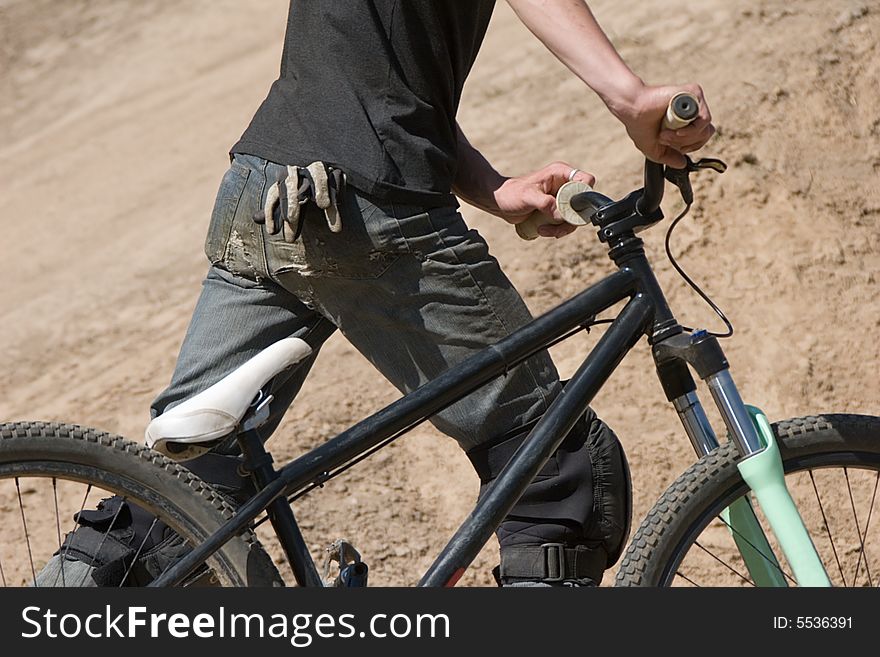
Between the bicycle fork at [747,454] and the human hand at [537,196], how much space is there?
1.42 ft

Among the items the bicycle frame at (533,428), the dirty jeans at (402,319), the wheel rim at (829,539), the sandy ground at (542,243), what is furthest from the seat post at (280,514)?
the sandy ground at (542,243)

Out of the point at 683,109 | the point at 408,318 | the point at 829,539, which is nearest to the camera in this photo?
the point at 683,109

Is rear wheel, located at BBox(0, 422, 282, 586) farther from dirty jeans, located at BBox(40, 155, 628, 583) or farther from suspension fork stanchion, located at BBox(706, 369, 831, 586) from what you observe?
suspension fork stanchion, located at BBox(706, 369, 831, 586)

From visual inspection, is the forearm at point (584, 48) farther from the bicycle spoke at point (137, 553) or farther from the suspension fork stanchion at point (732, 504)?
the bicycle spoke at point (137, 553)

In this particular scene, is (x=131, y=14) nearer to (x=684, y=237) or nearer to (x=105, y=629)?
(x=684, y=237)

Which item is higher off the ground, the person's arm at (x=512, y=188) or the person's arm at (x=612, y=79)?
the person's arm at (x=512, y=188)

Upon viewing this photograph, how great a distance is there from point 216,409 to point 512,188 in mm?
809

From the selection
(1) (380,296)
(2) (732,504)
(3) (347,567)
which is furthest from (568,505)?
(1) (380,296)

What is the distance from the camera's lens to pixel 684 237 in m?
4.94

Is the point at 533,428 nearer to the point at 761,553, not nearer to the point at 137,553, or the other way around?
the point at 761,553

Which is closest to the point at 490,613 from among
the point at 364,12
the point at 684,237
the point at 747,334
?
the point at 364,12

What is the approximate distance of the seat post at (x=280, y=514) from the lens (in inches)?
84.5

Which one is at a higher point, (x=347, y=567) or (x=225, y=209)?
(x=225, y=209)

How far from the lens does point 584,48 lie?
199cm
